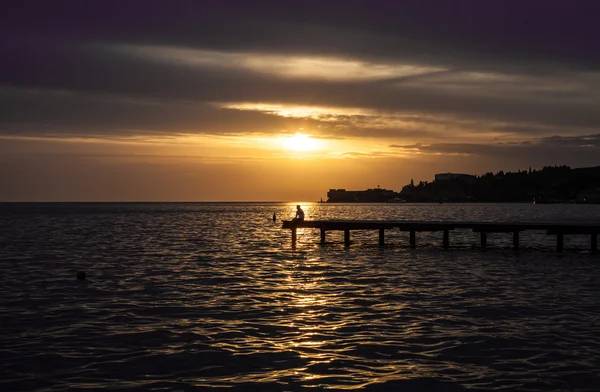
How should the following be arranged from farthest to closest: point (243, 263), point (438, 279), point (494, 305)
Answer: point (243, 263)
point (438, 279)
point (494, 305)

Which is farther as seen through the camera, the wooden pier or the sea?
the wooden pier

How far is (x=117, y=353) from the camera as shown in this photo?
15000 mm

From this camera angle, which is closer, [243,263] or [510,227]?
[243,263]

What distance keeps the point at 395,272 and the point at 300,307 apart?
11.8 m

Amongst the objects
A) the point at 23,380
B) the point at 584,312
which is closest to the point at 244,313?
the point at 23,380

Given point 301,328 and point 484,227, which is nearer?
point 301,328

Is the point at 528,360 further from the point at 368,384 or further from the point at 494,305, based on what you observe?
the point at 494,305

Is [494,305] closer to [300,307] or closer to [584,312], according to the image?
[584,312]

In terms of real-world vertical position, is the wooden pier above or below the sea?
above

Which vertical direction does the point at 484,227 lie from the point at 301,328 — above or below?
above

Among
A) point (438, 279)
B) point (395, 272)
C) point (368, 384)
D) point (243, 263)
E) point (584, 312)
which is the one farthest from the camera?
point (243, 263)

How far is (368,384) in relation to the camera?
1253 cm

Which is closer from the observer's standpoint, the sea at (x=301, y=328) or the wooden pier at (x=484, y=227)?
the sea at (x=301, y=328)

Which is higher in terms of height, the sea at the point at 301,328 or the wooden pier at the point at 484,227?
the wooden pier at the point at 484,227
